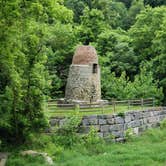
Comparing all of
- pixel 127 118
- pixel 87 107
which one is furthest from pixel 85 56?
pixel 127 118

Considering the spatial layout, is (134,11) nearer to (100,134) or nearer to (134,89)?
(134,89)

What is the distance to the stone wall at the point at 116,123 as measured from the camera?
73.7 ft

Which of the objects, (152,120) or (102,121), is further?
(152,120)

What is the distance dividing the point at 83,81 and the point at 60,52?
525 inches

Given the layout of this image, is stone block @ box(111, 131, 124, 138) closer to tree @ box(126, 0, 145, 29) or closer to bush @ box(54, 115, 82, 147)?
bush @ box(54, 115, 82, 147)

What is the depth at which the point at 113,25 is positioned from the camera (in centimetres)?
5344

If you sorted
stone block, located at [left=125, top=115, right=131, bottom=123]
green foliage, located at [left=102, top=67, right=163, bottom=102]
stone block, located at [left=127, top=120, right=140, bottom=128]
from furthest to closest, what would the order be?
green foliage, located at [left=102, top=67, right=163, bottom=102]
stone block, located at [left=127, top=120, right=140, bottom=128]
stone block, located at [left=125, top=115, right=131, bottom=123]

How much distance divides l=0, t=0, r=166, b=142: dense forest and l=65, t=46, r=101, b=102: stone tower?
6.28 ft

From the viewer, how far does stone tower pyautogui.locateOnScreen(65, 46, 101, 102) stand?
84.9 ft

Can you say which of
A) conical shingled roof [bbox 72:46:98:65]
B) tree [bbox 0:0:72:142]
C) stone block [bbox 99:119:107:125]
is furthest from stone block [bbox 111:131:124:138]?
tree [bbox 0:0:72:142]

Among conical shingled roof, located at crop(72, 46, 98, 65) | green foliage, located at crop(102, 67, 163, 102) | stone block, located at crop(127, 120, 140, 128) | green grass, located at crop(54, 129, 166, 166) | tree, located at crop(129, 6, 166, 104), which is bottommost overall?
green grass, located at crop(54, 129, 166, 166)

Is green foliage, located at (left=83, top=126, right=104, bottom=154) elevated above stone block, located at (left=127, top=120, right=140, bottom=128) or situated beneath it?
situated beneath

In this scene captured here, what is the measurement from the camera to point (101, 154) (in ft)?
67.3

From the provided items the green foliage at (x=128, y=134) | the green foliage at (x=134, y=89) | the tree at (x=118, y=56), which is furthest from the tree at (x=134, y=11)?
the green foliage at (x=128, y=134)
